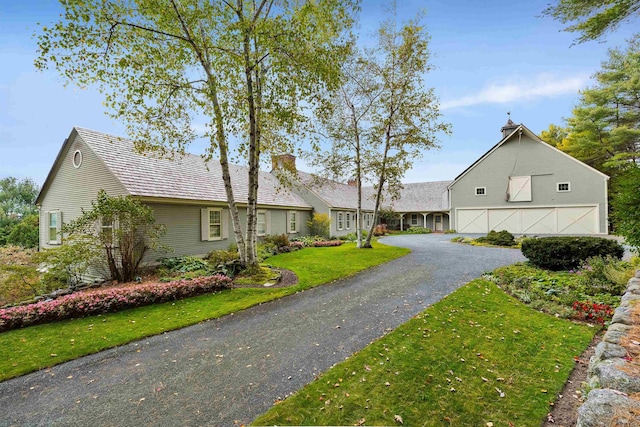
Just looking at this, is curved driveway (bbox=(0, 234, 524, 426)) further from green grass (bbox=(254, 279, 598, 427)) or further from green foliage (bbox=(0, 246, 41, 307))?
green foliage (bbox=(0, 246, 41, 307))

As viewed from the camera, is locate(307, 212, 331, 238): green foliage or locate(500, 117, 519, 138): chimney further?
locate(500, 117, 519, 138): chimney

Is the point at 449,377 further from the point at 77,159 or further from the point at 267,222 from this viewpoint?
the point at 77,159

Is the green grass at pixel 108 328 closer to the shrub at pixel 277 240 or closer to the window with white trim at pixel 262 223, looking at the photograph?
the shrub at pixel 277 240

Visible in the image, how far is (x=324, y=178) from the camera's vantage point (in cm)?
1616

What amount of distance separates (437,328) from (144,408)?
4.61 metres

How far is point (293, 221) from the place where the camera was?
20297mm

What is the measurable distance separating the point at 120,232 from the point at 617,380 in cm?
1143

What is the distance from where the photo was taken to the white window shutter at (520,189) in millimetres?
21438

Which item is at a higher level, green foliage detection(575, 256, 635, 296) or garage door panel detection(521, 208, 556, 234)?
garage door panel detection(521, 208, 556, 234)

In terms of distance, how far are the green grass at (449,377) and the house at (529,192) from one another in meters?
19.6

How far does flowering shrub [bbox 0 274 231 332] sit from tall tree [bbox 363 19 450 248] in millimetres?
11261

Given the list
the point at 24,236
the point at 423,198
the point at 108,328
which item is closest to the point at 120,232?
the point at 108,328

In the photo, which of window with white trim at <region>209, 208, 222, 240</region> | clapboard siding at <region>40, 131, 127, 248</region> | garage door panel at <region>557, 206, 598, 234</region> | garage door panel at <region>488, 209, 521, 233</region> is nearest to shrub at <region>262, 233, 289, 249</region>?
window with white trim at <region>209, 208, 222, 240</region>

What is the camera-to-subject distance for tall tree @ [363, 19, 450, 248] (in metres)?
14.1
